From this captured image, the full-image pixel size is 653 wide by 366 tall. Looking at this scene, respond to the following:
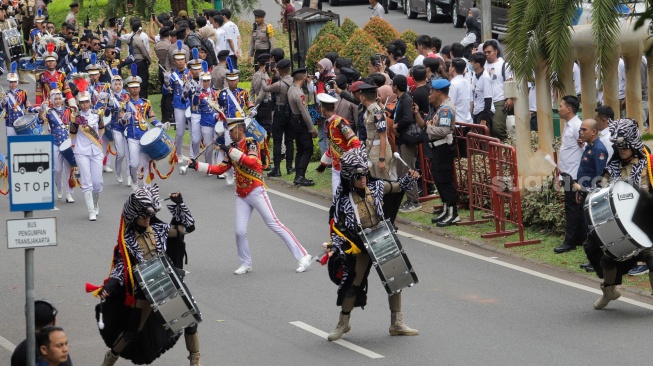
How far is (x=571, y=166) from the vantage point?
43.5 feet

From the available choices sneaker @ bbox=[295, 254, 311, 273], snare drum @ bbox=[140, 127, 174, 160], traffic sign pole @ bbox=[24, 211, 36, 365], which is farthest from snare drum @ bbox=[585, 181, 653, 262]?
snare drum @ bbox=[140, 127, 174, 160]

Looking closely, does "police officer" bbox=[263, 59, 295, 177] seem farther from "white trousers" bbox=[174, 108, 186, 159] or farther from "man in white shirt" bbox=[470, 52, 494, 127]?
"man in white shirt" bbox=[470, 52, 494, 127]

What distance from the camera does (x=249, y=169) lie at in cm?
1324

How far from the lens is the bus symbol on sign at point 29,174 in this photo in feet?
28.5

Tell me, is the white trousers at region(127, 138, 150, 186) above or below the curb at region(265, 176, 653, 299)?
above


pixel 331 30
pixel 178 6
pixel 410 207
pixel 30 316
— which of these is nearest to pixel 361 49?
pixel 331 30

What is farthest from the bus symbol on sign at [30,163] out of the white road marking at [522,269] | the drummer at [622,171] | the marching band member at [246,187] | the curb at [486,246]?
the curb at [486,246]

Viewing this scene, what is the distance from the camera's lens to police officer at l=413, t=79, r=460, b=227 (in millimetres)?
14891

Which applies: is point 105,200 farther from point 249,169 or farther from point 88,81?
point 249,169

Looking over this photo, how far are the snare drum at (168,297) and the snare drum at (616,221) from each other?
377 cm

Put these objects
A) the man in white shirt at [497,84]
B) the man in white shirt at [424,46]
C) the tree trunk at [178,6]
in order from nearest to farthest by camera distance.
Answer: the man in white shirt at [497,84]
the man in white shirt at [424,46]
the tree trunk at [178,6]

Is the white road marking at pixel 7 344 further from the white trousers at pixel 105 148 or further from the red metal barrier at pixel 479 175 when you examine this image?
the white trousers at pixel 105 148

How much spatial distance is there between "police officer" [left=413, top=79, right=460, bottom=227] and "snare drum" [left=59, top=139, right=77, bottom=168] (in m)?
5.15

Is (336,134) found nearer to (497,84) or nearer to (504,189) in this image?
(504,189)
